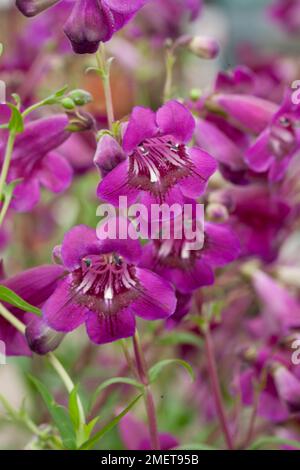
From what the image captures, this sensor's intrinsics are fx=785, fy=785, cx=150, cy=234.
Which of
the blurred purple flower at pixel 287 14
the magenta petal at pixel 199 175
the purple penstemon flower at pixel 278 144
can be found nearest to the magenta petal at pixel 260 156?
the purple penstemon flower at pixel 278 144

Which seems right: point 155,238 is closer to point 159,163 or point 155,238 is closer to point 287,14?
point 159,163

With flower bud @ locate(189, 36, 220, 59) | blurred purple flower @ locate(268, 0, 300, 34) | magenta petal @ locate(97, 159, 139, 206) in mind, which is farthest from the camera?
blurred purple flower @ locate(268, 0, 300, 34)

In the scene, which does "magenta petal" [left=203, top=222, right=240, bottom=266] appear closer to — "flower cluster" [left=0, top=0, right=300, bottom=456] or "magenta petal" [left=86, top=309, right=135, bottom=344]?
"flower cluster" [left=0, top=0, right=300, bottom=456]

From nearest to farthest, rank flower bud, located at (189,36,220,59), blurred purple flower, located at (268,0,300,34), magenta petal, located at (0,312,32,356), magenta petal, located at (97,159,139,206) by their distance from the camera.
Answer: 1. magenta petal, located at (97,159,139,206)
2. magenta petal, located at (0,312,32,356)
3. flower bud, located at (189,36,220,59)
4. blurred purple flower, located at (268,0,300,34)

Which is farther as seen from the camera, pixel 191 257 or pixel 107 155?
pixel 191 257

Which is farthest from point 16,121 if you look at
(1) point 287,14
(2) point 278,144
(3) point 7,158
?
(1) point 287,14

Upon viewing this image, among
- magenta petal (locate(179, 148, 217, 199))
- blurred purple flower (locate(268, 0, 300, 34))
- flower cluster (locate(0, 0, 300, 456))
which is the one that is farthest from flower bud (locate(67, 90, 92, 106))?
blurred purple flower (locate(268, 0, 300, 34))
